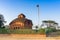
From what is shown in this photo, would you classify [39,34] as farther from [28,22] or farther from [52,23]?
[52,23]

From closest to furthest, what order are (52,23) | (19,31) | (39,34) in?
(39,34) → (19,31) → (52,23)

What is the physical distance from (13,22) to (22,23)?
90.8 inches

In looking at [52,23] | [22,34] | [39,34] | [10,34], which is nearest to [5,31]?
[10,34]

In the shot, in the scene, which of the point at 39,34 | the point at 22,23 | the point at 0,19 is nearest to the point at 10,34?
the point at 39,34

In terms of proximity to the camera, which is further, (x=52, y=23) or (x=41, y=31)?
(x=52, y=23)

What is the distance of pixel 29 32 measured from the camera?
2470cm

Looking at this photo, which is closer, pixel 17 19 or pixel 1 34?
pixel 1 34

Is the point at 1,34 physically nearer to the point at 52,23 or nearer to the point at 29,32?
the point at 29,32

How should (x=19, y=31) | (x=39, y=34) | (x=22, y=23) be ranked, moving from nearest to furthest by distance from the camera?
(x=39, y=34) < (x=19, y=31) < (x=22, y=23)

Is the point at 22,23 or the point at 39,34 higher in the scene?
the point at 22,23

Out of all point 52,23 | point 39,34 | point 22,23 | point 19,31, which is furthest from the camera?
point 52,23

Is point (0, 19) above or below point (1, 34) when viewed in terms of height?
above

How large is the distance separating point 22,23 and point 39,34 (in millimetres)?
15119

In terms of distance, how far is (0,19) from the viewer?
40625 millimetres
